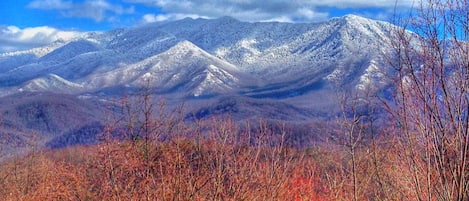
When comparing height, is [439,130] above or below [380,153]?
above

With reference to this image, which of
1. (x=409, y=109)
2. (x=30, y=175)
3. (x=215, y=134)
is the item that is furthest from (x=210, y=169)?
(x=30, y=175)

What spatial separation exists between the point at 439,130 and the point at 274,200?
253 inches

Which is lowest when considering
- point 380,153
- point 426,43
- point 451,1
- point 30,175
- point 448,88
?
point 30,175

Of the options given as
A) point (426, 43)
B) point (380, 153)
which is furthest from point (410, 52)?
point (380, 153)

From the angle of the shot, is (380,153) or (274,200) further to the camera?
(380,153)

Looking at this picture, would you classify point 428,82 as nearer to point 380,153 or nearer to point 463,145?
point 463,145

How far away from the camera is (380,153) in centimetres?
1903

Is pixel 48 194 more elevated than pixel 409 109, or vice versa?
pixel 409 109

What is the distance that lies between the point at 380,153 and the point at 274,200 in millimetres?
6834

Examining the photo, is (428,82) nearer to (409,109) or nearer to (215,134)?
(409,109)

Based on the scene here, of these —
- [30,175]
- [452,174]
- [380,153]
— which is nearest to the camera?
[452,174]

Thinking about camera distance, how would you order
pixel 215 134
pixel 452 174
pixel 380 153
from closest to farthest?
pixel 452 174
pixel 215 134
pixel 380 153

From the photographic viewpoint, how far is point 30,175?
30.4 meters

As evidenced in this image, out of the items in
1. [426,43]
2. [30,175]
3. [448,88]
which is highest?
[426,43]
